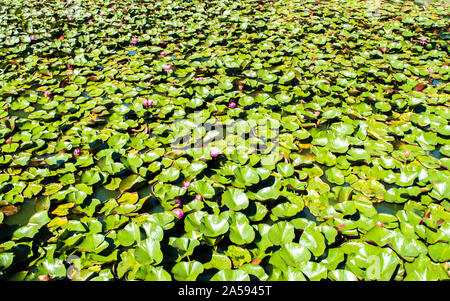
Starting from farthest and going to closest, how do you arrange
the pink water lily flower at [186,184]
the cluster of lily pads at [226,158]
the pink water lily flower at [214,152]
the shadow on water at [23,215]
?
the pink water lily flower at [214,152], the pink water lily flower at [186,184], the shadow on water at [23,215], the cluster of lily pads at [226,158]

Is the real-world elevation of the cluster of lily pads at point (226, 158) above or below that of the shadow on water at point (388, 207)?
above

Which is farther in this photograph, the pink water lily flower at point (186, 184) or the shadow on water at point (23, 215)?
the pink water lily flower at point (186, 184)

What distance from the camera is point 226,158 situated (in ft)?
9.07

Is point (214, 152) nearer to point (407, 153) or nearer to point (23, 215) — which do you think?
point (23, 215)

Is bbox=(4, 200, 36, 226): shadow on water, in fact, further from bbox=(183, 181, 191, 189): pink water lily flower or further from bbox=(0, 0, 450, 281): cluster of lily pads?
bbox=(183, 181, 191, 189): pink water lily flower

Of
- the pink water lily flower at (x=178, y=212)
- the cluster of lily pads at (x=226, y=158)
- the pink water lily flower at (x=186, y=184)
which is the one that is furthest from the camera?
the pink water lily flower at (x=186, y=184)

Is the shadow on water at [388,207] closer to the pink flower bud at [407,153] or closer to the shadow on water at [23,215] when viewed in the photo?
the pink flower bud at [407,153]

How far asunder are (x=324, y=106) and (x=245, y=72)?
4.29ft

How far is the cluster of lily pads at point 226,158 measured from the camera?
6.27ft

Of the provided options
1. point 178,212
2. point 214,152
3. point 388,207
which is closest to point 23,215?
point 178,212

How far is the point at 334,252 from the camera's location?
1924 mm

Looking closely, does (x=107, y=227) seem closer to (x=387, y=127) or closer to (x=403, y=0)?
(x=387, y=127)

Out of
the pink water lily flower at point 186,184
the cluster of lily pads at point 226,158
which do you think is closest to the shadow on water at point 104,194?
the cluster of lily pads at point 226,158

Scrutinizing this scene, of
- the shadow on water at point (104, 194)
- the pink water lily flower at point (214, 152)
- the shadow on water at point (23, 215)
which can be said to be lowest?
the shadow on water at point (104, 194)
